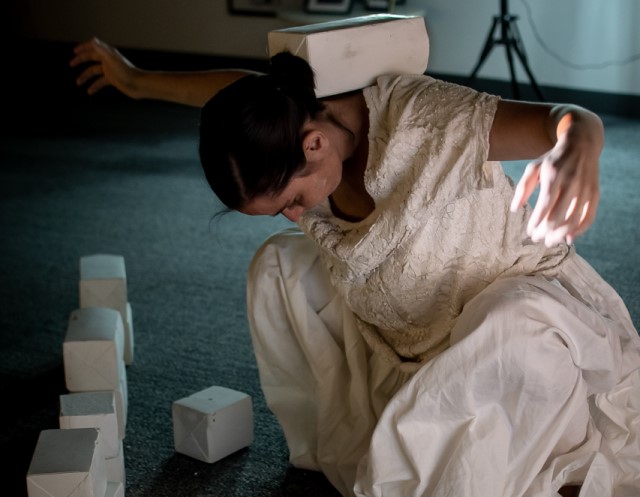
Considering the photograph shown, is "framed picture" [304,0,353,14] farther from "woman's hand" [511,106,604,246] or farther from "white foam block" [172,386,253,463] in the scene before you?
"woman's hand" [511,106,604,246]

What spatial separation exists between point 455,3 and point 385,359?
3.43 metres

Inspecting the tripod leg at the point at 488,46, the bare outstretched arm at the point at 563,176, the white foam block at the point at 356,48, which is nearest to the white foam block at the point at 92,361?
the white foam block at the point at 356,48

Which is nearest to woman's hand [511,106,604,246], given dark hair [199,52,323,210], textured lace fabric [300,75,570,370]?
textured lace fabric [300,75,570,370]

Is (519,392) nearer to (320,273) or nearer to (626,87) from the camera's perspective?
(320,273)

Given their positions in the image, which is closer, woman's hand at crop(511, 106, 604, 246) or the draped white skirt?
woman's hand at crop(511, 106, 604, 246)

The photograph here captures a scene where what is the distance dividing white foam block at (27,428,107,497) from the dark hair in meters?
0.43

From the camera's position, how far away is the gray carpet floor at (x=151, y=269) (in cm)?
179

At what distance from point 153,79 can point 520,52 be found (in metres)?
2.87

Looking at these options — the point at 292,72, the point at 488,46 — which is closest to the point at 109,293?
the point at 292,72

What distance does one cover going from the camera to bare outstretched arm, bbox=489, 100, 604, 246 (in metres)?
1.06

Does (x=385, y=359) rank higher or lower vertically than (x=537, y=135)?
lower

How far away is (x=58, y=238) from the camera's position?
3.11 m

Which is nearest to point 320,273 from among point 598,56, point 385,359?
point 385,359

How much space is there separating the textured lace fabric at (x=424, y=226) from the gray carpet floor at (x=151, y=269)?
346mm
